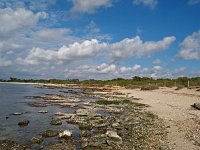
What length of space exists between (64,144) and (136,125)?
9.96 meters

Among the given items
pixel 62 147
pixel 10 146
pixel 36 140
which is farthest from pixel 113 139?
pixel 10 146

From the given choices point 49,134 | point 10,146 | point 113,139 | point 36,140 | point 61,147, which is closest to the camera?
point 61,147

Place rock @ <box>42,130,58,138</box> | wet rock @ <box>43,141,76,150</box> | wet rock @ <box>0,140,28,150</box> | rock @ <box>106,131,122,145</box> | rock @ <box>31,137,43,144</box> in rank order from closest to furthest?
wet rock @ <box>43,141,76,150</box>
wet rock @ <box>0,140,28,150</box>
rock @ <box>106,131,122,145</box>
rock @ <box>31,137,43,144</box>
rock @ <box>42,130,58,138</box>

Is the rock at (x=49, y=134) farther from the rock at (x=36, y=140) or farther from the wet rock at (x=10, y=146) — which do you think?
the wet rock at (x=10, y=146)

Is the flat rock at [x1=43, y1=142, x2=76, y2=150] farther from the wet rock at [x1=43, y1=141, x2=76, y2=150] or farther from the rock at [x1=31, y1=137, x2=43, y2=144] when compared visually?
the rock at [x1=31, y1=137, x2=43, y2=144]

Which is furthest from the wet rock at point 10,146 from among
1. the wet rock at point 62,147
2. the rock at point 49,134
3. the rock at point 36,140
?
the rock at point 49,134

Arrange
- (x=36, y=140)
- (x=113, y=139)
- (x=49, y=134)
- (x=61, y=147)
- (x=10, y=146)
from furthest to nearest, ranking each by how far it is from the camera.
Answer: (x=49, y=134), (x=36, y=140), (x=113, y=139), (x=10, y=146), (x=61, y=147)

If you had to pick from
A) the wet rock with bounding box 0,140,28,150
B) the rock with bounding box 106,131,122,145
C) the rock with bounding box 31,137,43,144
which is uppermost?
the rock with bounding box 106,131,122,145

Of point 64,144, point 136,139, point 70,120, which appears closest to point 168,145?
point 136,139

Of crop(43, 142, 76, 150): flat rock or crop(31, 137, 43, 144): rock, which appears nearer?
crop(43, 142, 76, 150): flat rock

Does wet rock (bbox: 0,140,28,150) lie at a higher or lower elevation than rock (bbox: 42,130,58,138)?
lower

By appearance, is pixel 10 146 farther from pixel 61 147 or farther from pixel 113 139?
pixel 113 139

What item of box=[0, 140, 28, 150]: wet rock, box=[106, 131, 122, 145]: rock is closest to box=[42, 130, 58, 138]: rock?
box=[0, 140, 28, 150]: wet rock

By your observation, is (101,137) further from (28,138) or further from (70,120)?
(70,120)
